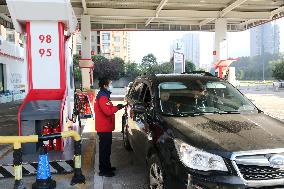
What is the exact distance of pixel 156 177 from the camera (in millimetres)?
4172

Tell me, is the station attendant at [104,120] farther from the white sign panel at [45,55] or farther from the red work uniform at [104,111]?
the white sign panel at [45,55]

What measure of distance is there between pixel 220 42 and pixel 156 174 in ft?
78.7

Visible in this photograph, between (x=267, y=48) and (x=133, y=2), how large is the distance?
134 metres

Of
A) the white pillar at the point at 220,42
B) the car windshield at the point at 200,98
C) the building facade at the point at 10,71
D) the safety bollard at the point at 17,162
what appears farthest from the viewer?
the white pillar at the point at 220,42

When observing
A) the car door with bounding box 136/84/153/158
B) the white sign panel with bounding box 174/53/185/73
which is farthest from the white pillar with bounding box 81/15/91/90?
the car door with bounding box 136/84/153/158

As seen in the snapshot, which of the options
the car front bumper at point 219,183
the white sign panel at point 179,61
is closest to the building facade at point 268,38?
the white sign panel at point 179,61

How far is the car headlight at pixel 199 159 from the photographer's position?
11.0ft

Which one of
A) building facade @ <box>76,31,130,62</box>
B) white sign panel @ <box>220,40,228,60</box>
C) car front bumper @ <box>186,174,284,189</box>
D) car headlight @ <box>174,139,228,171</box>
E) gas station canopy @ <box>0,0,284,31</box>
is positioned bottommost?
car front bumper @ <box>186,174,284,189</box>

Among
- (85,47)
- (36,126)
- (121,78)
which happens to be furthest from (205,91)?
(121,78)

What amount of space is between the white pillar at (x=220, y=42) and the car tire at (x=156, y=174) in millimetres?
23269

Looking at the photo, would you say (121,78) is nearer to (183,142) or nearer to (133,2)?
(133,2)

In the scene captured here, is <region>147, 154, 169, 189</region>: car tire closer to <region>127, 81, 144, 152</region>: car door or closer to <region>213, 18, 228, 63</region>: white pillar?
<region>127, 81, 144, 152</region>: car door

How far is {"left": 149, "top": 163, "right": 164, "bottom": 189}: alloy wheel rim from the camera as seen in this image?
13.0 feet

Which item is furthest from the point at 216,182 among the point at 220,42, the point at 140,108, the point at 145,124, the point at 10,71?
the point at 10,71
